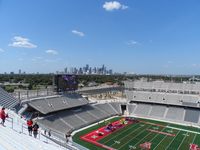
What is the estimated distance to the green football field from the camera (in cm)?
2603

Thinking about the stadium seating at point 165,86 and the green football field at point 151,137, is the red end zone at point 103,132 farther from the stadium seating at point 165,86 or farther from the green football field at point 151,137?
the stadium seating at point 165,86

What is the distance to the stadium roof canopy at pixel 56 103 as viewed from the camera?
31413 millimetres

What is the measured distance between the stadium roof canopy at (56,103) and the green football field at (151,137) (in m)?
5.94

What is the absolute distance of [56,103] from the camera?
114 ft

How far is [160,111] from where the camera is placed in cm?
4203

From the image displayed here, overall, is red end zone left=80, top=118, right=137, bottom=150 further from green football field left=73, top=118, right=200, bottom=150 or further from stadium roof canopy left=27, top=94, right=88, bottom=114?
stadium roof canopy left=27, top=94, right=88, bottom=114

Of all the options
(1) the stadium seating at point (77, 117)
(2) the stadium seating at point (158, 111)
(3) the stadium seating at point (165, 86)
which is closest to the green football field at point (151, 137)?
(1) the stadium seating at point (77, 117)

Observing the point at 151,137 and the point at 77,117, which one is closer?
the point at 151,137

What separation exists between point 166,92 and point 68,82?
21895 millimetres

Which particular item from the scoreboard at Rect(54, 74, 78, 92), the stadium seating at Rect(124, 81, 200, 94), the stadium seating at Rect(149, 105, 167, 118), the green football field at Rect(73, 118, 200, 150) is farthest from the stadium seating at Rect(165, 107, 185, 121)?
the scoreboard at Rect(54, 74, 78, 92)

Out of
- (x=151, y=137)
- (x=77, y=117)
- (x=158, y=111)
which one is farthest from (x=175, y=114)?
(x=77, y=117)

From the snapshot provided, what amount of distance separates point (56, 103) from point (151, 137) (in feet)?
52.5

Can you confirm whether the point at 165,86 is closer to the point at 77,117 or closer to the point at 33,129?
the point at 77,117

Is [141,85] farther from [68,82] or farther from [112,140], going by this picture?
[112,140]
